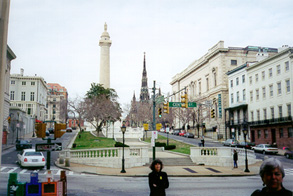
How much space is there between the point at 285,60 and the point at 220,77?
28174 millimetres

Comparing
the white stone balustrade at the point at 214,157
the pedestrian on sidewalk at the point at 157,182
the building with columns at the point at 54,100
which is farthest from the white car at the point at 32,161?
the building with columns at the point at 54,100

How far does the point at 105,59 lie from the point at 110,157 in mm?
70044

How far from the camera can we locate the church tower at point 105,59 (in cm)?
9575

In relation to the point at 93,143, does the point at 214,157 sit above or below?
below

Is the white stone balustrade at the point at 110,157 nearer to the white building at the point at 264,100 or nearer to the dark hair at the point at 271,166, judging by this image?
the dark hair at the point at 271,166

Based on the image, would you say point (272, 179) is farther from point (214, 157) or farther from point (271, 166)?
point (214, 157)

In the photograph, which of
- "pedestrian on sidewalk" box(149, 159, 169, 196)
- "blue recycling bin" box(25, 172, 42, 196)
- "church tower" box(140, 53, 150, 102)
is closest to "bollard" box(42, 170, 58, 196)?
"blue recycling bin" box(25, 172, 42, 196)

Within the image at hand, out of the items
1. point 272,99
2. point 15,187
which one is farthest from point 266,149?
point 15,187

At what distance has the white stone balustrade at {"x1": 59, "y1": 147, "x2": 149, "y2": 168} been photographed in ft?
97.9

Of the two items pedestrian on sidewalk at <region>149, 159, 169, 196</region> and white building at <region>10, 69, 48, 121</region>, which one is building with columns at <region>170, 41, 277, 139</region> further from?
pedestrian on sidewalk at <region>149, 159, 169, 196</region>

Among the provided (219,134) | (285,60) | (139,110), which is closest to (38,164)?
(285,60)

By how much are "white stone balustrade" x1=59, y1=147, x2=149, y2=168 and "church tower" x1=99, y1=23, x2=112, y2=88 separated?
210 ft

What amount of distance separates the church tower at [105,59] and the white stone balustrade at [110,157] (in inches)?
2519

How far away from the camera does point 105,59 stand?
9744cm
